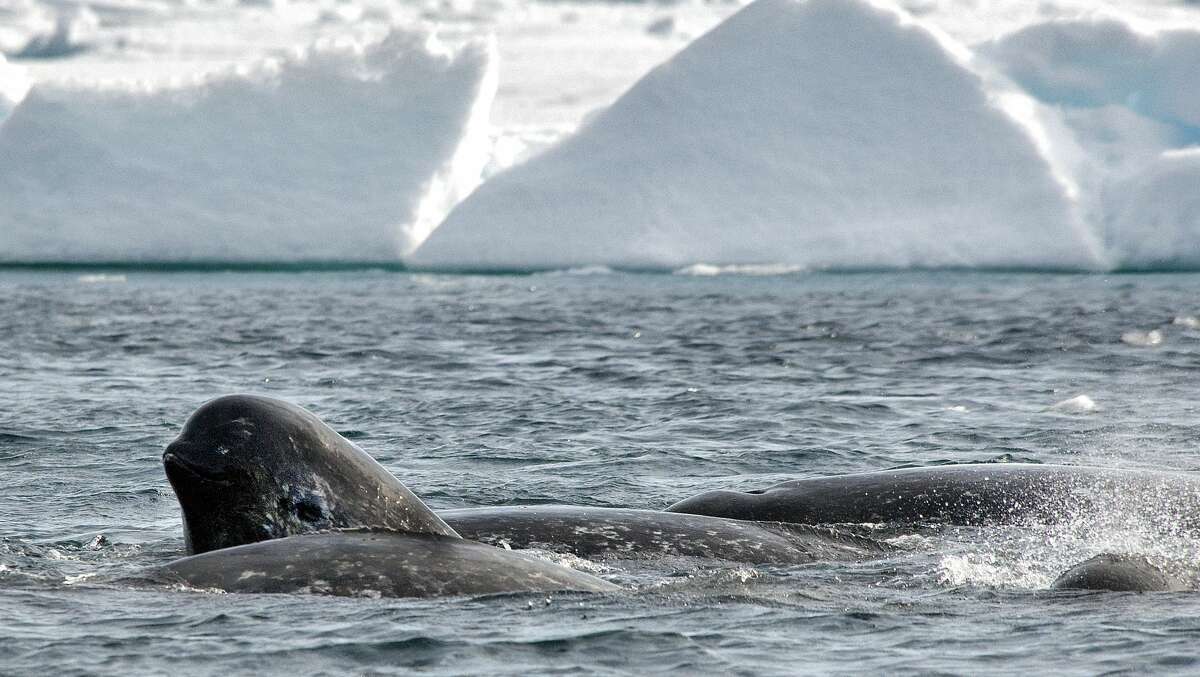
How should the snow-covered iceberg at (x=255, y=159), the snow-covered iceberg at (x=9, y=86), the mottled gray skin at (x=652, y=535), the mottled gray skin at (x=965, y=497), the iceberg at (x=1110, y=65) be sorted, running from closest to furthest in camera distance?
the mottled gray skin at (x=652, y=535) < the mottled gray skin at (x=965, y=497) < the iceberg at (x=1110, y=65) < the snow-covered iceberg at (x=255, y=159) < the snow-covered iceberg at (x=9, y=86)

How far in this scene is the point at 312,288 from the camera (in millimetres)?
42938

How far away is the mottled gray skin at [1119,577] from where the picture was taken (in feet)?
22.1

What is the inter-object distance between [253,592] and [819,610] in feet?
7.75

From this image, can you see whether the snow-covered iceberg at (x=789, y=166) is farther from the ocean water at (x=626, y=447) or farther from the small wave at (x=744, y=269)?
the ocean water at (x=626, y=447)

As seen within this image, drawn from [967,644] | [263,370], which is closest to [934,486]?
[967,644]

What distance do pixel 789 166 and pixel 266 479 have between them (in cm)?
3887

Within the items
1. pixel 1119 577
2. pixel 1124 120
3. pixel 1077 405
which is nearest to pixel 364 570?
pixel 1119 577

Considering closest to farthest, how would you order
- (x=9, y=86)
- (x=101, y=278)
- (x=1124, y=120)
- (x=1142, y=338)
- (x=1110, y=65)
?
(x=1142, y=338) → (x=1110, y=65) → (x=1124, y=120) → (x=101, y=278) → (x=9, y=86)

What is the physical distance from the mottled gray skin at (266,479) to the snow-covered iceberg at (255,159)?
4171cm

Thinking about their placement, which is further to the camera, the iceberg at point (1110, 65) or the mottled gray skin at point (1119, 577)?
the iceberg at point (1110, 65)

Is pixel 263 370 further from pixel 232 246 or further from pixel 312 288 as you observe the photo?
pixel 232 246

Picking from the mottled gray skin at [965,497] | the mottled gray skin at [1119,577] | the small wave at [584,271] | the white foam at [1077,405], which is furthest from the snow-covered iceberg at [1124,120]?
the mottled gray skin at [1119,577]

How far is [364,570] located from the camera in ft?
21.1

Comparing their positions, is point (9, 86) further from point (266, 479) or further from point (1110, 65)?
point (266, 479)
